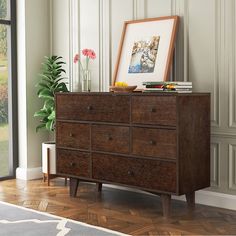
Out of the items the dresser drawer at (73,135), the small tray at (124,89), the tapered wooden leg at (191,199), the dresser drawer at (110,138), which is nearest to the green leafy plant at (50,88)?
the dresser drawer at (73,135)

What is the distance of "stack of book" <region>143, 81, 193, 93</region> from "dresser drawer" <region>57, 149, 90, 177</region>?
0.84 m

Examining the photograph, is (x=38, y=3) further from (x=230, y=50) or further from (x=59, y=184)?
(x=230, y=50)

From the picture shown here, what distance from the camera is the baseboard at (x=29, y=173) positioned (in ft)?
17.1

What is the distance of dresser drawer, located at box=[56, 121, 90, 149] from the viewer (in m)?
4.15

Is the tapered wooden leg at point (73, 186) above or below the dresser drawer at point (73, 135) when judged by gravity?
below

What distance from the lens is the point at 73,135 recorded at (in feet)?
13.9

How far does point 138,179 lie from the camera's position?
148 inches

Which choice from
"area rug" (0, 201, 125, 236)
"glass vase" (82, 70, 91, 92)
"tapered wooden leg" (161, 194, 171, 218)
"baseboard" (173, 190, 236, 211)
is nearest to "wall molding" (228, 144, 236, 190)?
"baseboard" (173, 190, 236, 211)

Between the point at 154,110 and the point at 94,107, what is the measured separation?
0.65m

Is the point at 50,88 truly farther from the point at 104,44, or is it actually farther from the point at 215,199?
the point at 215,199

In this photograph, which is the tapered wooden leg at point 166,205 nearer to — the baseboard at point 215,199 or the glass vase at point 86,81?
the baseboard at point 215,199

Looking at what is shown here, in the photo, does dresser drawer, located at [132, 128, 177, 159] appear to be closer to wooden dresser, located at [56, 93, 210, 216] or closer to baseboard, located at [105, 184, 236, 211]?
wooden dresser, located at [56, 93, 210, 216]

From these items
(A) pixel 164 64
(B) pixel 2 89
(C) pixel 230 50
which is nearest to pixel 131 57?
(A) pixel 164 64

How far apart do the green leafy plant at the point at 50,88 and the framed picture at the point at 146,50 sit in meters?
0.83
